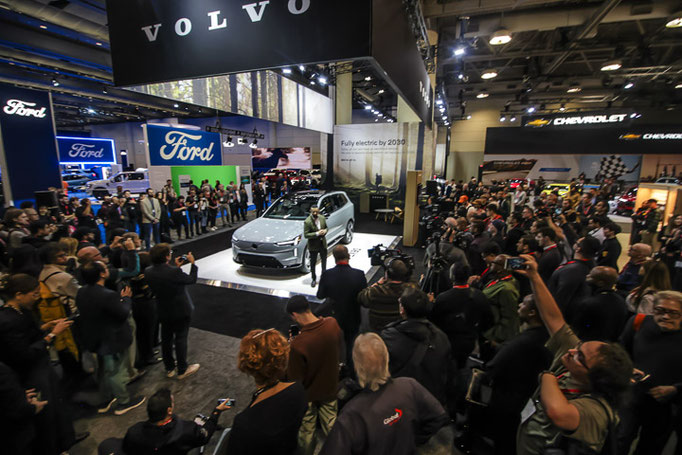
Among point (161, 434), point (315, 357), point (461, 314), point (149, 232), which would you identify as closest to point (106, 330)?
point (161, 434)

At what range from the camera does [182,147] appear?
12.0 meters

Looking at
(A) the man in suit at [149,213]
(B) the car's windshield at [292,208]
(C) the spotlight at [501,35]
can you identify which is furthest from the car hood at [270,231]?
(C) the spotlight at [501,35]

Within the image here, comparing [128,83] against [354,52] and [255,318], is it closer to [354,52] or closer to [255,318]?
[354,52]

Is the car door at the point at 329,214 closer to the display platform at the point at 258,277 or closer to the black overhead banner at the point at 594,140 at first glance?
the display platform at the point at 258,277

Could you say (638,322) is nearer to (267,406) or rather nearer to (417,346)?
(417,346)

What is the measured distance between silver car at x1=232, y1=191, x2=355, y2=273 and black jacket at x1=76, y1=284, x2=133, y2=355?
10.5 feet

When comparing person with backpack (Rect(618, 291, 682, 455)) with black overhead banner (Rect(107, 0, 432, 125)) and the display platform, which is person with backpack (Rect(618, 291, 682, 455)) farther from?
the display platform

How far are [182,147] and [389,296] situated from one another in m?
12.0

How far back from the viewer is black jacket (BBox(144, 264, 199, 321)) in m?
3.01

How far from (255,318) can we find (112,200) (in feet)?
18.0

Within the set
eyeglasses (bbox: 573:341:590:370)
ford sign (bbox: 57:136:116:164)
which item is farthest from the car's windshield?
ford sign (bbox: 57:136:116:164)

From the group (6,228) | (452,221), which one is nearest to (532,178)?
(452,221)

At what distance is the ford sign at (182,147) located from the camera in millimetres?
10898

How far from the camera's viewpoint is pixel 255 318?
466cm
